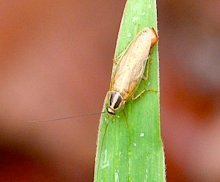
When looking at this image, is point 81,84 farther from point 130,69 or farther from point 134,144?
point 134,144

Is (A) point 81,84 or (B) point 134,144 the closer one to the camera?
(B) point 134,144

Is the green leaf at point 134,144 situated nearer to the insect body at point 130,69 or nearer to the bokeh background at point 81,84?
the insect body at point 130,69

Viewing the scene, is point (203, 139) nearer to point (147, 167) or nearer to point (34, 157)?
point (34, 157)

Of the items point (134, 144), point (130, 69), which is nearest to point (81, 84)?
point (130, 69)

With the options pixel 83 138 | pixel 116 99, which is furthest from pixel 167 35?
pixel 116 99

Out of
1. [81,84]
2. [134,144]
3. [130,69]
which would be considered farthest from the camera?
[81,84]

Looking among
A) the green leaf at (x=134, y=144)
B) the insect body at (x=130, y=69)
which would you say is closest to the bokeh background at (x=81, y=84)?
the insect body at (x=130, y=69)

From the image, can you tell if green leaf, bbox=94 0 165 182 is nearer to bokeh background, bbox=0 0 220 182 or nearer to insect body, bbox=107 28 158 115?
insect body, bbox=107 28 158 115
